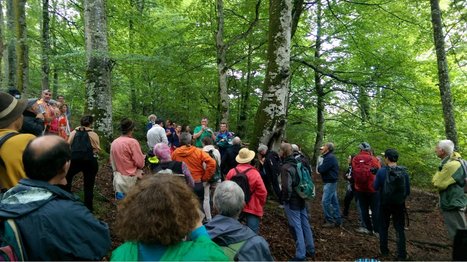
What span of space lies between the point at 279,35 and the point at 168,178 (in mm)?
7384

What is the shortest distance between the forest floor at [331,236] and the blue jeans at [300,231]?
302mm

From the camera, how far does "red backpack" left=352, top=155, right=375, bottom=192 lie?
821 centimetres

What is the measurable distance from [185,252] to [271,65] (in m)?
7.34

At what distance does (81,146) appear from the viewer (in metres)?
5.68

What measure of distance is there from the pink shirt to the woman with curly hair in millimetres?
3862

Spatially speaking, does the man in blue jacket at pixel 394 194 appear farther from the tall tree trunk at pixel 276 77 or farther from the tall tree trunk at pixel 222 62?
the tall tree trunk at pixel 222 62

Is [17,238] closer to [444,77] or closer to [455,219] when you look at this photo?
[455,219]

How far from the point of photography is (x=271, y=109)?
8750 mm

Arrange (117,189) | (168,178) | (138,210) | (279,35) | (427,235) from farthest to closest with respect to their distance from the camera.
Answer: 1. (427,235)
2. (279,35)
3. (117,189)
4. (168,178)
5. (138,210)

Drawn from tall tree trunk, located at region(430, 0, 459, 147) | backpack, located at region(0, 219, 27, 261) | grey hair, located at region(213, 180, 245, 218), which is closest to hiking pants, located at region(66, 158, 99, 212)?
grey hair, located at region(213, 180, 245, 218)

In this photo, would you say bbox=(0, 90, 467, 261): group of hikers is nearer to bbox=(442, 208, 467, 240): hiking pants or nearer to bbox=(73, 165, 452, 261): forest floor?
bbox=(442, 208, 467, 240): hiking pants

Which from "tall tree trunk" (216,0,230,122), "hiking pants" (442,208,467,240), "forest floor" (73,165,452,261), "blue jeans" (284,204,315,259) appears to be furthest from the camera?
"tall tree trunk" (216,0,230,122)

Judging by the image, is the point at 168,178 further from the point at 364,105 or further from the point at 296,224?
the point at 364,105

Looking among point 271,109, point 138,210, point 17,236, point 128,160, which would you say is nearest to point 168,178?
point 138,210
